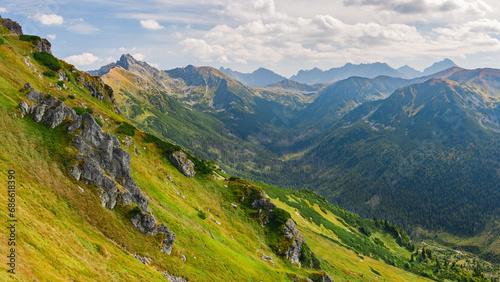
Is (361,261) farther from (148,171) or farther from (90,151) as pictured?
(90,151)

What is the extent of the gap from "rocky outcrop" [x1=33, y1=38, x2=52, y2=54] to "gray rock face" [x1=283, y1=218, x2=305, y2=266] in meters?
115

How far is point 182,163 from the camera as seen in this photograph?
8306 centimetres

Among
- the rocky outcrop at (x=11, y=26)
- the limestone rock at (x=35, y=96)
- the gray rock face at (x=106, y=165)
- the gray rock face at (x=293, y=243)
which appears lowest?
the gray rock face at (x=293, y=243)

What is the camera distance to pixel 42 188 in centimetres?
3775

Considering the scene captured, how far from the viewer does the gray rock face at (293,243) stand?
73806 mm

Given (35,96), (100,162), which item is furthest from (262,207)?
(35,96)

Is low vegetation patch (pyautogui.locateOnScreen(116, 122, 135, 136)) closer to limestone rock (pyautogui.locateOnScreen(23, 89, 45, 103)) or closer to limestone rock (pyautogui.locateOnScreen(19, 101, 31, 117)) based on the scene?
limestone rock (pyautogui.locateOnScreen(23, 89, 45, 103))

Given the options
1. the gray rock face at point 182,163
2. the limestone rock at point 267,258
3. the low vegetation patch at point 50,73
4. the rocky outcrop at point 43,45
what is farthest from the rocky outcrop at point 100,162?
the rocky outcrop at point 43,45

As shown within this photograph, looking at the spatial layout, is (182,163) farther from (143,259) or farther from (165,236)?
(143,259)

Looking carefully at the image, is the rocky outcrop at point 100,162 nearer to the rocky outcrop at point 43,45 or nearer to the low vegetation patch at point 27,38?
the rocky outcrop at point 43,45

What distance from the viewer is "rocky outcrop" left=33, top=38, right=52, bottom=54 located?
9794 centimetres

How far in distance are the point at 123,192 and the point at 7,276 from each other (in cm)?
2671

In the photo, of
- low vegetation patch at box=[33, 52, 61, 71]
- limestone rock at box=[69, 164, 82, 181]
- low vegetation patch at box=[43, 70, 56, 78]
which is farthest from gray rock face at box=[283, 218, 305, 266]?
low vegetation patch at box=[33, 52, 61, 71]

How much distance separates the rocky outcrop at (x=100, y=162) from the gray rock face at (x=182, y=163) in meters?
24.0
